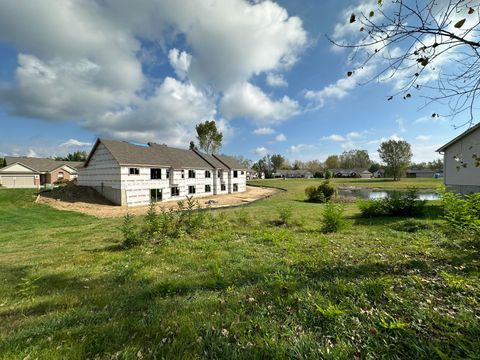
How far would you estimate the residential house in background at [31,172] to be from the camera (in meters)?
41.1

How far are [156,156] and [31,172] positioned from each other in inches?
1244

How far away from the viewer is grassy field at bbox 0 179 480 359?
2.39 meters

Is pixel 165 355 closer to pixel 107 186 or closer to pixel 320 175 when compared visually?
pixel 107 186

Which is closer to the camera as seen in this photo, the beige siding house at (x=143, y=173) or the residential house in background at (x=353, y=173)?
the beige siding house at (x=143, y=173)

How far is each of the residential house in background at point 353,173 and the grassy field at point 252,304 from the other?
11382 cm

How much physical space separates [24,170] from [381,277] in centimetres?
5832

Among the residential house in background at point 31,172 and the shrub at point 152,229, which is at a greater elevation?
the residential house in background at point 31,172

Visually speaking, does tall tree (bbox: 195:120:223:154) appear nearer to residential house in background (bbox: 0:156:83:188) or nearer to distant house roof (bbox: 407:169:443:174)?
residential house in background (bbox: 0:156:83:188)

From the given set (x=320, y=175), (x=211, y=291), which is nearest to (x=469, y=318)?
(x=211, y=291)

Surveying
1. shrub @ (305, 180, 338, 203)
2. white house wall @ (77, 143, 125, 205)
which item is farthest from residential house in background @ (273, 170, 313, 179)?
white house wall @ (77, 143, 125, 205)

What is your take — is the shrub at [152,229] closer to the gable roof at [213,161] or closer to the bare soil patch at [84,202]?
the bare soil patch at [84,202]

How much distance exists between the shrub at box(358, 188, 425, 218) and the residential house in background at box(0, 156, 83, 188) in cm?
4359

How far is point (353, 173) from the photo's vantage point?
108312mm

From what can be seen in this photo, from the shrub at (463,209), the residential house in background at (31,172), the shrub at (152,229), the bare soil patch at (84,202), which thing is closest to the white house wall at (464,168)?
the shrub at (463,209)
